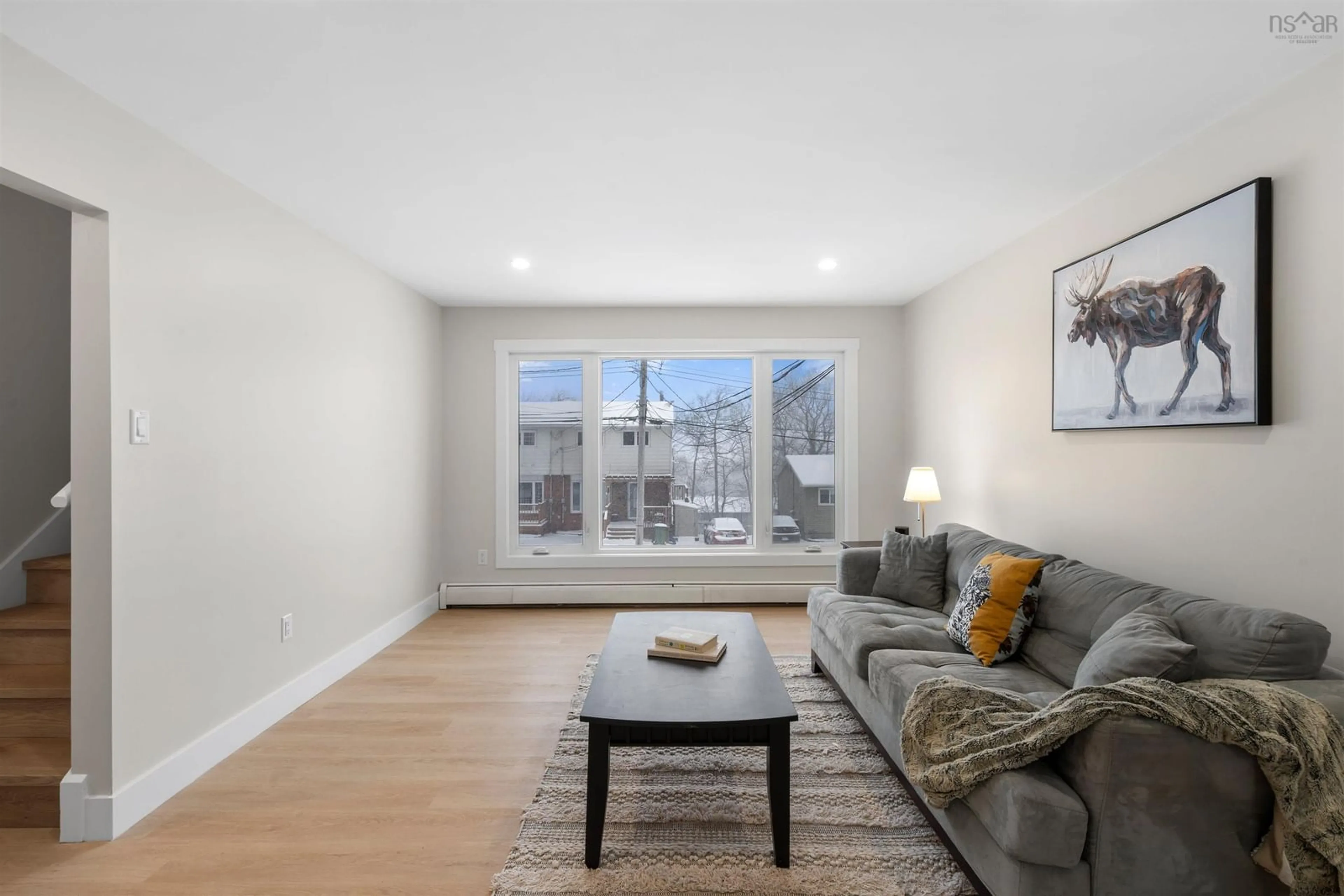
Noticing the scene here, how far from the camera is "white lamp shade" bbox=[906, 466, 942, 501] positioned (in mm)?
4129

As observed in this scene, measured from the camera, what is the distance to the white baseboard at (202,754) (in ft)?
7.00

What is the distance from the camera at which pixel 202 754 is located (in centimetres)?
255

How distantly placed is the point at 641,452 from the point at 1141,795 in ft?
13.9

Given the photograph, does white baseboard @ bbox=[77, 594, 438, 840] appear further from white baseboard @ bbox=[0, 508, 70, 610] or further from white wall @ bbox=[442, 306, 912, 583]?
white wall @ bbox=[442, 306, 912, 583]

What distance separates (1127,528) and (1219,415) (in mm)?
663

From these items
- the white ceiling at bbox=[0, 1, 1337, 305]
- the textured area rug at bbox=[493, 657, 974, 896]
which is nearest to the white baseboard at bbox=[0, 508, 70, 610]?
the white ceiling at bbox=[0, 1, 1337, 305]

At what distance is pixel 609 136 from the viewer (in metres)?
2.35

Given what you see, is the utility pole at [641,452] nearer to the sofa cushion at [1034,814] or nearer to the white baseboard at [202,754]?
the white baseboard at [202,754]

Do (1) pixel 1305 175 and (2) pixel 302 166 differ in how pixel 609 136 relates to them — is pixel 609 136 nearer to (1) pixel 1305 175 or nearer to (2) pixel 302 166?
(2) pixel 302 166

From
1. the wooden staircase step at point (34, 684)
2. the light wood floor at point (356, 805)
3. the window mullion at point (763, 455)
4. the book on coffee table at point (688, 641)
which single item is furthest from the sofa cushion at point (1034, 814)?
the window mullion at point (763, 455)

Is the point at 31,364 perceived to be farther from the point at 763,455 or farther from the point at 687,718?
the point at 763,455

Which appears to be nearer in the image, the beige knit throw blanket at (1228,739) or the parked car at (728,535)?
the beige knit throw blanket at (1228,739)

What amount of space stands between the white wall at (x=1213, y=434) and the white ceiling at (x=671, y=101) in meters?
0.13

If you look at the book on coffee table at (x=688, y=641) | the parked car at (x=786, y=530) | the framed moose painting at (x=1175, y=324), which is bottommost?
the book on coffee table at (x=688, y=641)
